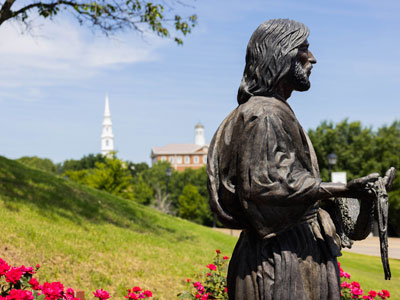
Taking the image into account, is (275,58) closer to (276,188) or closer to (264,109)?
(264,109)

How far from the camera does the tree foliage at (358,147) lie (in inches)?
1389

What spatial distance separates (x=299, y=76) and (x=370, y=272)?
13054 mm

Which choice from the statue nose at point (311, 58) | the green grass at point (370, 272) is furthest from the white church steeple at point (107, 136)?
the statue nose at point (311, 58)

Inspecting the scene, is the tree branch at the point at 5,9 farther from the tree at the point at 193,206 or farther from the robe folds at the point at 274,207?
the tree at the point at 193,206

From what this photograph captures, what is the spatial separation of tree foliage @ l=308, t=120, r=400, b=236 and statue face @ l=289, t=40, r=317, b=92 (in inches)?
1301

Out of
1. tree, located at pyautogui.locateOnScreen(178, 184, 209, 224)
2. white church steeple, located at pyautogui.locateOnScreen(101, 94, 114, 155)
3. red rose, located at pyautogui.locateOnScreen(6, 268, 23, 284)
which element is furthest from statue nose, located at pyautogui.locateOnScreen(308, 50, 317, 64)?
white church steeple, located at pyautogui.locateOnScreen(101, 94, 114, 155)

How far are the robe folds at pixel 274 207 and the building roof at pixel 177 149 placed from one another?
350 ft

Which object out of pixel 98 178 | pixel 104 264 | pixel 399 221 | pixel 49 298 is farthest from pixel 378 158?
pixel 49 298

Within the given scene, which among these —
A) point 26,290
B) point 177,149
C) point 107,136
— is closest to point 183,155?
point 177,149

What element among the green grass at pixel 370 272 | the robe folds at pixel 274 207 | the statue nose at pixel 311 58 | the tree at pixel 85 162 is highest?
the tree at pixel 85 162

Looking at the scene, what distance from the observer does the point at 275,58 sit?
2545 millimetres

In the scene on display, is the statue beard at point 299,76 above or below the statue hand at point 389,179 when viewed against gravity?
above

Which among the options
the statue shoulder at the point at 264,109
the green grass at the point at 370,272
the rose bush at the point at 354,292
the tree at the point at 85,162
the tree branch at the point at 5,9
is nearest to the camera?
the statue shoulder at the point at 264,109

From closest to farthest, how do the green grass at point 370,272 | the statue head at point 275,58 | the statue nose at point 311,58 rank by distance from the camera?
the statue head at point 275,58 → the statue nose at point 311,58 → the green grass at point 370,272
